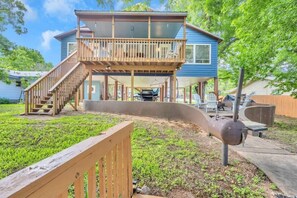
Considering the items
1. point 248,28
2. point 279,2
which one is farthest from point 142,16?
point 279,2

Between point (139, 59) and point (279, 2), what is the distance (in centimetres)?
626

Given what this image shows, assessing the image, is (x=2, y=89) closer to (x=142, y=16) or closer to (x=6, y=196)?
(x=142, y=16)

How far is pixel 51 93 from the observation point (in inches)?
353

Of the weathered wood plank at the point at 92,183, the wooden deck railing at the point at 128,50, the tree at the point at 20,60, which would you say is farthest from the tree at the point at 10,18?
the weathered wood plank at the point at 92,183

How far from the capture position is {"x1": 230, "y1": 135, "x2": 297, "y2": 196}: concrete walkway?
9.65ft

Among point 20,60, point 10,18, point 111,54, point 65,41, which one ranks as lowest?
point 111,54

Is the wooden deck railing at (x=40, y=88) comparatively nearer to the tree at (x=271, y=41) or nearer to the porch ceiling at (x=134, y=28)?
the porch ceiling at (x=134, y=28)

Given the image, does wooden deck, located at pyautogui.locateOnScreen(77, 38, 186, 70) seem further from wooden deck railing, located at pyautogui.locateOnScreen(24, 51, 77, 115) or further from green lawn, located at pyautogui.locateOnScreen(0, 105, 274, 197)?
green lawn, located at pyautogui.locateOnScreen(0, 105, 274, 197)

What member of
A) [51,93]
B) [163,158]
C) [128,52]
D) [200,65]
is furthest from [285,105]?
[51,93]

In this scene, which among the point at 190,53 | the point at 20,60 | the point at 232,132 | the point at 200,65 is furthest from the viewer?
the point at 20,60

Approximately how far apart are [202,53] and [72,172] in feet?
51.1

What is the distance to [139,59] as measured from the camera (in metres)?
10.4

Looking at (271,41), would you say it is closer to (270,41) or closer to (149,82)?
(270,41)

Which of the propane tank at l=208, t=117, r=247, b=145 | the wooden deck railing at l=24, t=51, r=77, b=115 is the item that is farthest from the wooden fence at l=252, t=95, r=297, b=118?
the wooden deck railing at l=24, t=51, r=77, b=115
